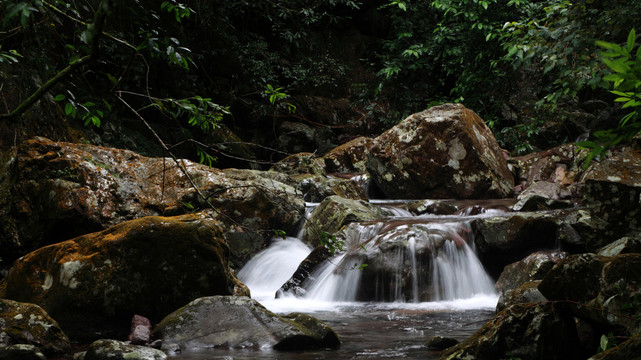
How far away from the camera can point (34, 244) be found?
6.18 meters

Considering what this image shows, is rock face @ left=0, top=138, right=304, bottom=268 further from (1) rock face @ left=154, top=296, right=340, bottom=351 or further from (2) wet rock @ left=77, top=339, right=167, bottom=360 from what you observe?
(2) wet rock @ left=77, top=339, right=167, bottom=360

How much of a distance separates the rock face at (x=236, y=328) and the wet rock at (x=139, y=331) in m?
0.09

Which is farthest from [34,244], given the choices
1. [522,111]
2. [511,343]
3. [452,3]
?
[522,111]

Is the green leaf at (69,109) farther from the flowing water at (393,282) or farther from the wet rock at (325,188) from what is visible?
the wet rock at (325,188)

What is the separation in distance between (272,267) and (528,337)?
5069 millimetres

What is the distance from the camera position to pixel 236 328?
4.16 meters

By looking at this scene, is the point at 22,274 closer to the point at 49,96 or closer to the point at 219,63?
the point at 49,96

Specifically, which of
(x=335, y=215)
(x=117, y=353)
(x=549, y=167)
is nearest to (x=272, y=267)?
(x=335, y=215)

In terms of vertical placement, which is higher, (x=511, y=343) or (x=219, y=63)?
(x=219, y=63)

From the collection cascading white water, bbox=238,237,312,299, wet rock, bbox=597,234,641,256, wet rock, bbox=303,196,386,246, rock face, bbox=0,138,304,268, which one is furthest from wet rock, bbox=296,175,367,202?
wet rock, bbox=597,234,641,256

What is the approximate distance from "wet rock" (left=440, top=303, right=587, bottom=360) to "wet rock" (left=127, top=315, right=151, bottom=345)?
2382 millimetres

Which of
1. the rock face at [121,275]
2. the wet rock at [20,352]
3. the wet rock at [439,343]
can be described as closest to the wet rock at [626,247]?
the wet rock at [439,343]

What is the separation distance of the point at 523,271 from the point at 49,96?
279 inches

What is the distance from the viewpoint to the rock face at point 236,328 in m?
4.01
